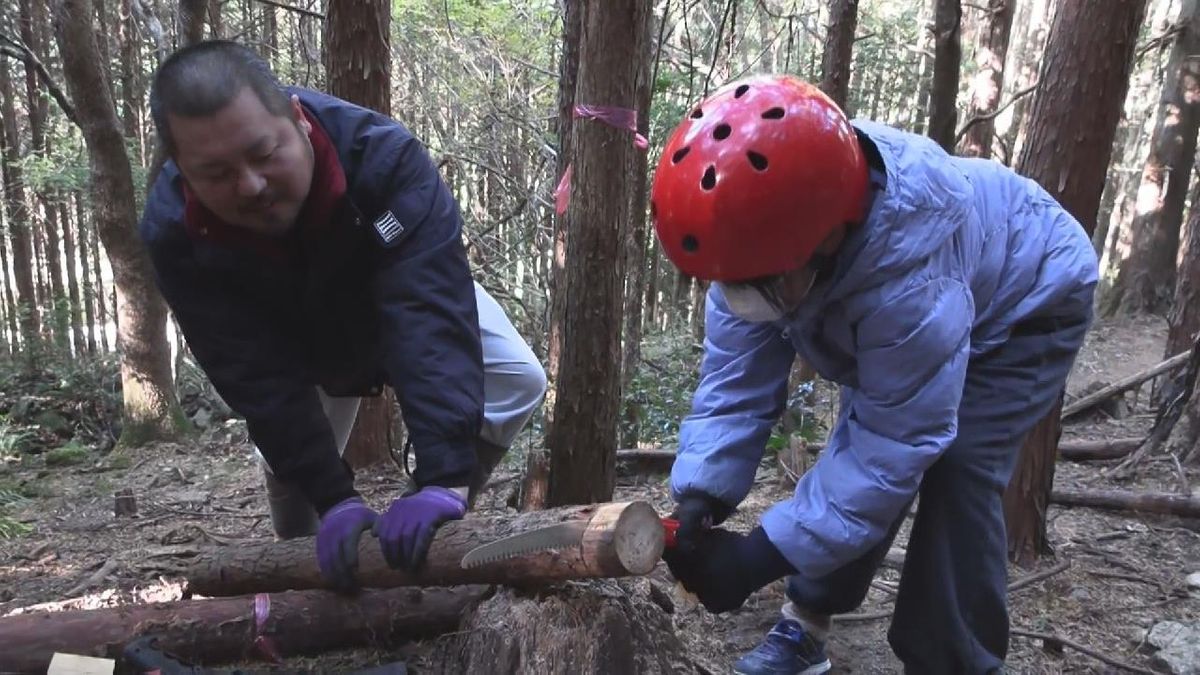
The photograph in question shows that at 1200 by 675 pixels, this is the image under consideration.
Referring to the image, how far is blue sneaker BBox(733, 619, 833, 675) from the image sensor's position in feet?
8.57

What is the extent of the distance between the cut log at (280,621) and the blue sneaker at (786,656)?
0.90m

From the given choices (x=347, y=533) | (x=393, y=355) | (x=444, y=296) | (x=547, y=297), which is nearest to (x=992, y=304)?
(x=444, y=296)

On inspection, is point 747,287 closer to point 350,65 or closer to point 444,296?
point 444,296

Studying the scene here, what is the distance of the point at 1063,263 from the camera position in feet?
7.36

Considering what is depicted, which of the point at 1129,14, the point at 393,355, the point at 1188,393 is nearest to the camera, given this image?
the point at 393,355

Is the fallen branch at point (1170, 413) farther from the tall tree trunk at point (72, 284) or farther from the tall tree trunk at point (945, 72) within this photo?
the tall tree trunk at point (72, 284)

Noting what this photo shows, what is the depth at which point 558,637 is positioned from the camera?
210 cm

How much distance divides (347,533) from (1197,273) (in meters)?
7.44

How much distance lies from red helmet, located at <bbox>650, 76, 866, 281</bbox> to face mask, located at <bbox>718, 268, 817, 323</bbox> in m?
0.06

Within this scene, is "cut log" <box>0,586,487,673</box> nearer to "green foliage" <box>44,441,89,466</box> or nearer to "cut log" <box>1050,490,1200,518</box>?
"cut log" <box>1050,490,1200,518</box>

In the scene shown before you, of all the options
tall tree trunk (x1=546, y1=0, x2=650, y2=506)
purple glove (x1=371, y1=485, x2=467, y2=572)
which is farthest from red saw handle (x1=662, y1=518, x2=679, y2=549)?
tall tree trunk (x1=546, y1=0, x2=650, y2=506)

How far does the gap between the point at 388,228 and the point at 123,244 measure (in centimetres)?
705

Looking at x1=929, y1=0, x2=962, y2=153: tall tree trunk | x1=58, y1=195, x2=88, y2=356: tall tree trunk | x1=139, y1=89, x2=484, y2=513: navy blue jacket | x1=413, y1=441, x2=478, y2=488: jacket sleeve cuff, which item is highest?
x1=929, y1=0, x2=962, y2=153: tall tree trunk

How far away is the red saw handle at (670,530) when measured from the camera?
2.18 metres
